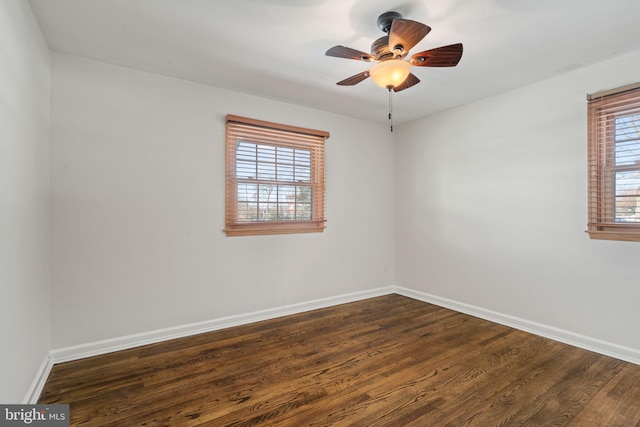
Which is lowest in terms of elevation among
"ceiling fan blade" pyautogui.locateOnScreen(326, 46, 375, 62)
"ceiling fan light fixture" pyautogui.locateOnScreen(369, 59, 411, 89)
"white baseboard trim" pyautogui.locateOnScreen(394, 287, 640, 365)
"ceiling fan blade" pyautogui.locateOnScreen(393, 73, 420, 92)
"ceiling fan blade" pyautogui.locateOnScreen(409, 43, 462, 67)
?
"white baseboard trim" pyautogui.locateOnScreen(394, 287, 640, 365)

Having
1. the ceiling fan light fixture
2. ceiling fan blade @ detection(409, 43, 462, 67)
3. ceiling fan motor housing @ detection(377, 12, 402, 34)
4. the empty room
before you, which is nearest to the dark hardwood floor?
the empty room

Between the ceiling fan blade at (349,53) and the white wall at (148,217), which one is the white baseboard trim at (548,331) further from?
the ceiling fan blade at (349,53)

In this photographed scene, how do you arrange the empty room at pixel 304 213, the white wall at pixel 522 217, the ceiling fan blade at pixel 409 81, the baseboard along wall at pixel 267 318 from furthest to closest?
the white wall at pixel 522 217 → the baseboard along wall at pixel 267 318 → the ceiling fan blade at pixel 409 81 → the empty room at pixel 304 213

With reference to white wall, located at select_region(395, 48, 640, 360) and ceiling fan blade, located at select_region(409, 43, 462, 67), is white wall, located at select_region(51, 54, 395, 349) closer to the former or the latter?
white wall, located at select_region(395, 48, 640, 360)

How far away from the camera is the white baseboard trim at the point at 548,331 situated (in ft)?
8.35

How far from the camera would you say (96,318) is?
8.66 ft

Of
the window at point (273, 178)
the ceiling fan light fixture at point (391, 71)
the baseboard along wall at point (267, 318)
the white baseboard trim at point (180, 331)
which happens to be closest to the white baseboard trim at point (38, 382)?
the baseboard along wall at point (267, 318)

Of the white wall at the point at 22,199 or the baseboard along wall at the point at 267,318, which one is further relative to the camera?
the baseboard along wall at the point at 267,318

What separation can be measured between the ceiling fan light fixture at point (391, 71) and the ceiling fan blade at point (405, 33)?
0.08 m

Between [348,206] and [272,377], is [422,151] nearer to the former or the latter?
[348,206]

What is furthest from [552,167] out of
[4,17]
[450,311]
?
[4,17]

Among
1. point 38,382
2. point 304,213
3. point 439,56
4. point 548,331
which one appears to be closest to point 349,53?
point 439,56

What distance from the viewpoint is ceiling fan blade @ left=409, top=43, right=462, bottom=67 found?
1.92 metres

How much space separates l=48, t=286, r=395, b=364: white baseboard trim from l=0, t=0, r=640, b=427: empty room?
0.02m
